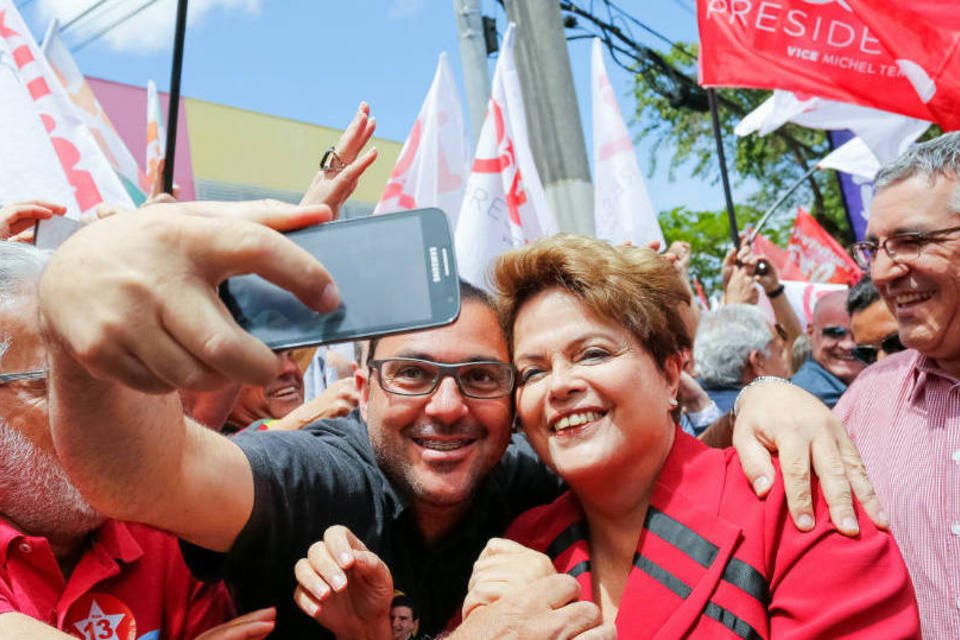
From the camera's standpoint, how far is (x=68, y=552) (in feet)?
6.16

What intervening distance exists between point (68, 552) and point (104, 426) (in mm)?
774

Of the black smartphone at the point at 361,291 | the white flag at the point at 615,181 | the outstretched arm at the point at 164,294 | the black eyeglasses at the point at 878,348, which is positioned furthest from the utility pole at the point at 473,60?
the outstretched arm at the point at 164,294

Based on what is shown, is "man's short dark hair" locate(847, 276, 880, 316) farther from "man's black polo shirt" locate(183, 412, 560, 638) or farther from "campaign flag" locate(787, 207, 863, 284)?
"campaign flag" locate(787, 207, 863, 284)

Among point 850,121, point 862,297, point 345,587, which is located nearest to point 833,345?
point 862,297

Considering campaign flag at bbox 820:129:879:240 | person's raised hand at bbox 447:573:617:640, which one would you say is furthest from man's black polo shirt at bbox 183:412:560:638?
campaign flag at bbox 820:129:879:240

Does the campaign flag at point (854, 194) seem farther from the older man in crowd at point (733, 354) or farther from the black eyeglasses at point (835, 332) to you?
the older man in crowd at point (733, 354)

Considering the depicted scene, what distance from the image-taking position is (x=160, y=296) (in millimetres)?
898

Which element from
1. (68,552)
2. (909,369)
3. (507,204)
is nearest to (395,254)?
(68,552)

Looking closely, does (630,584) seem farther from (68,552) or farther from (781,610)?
(68,552)

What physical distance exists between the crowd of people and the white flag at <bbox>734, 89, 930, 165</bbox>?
326 cm

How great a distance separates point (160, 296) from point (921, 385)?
228cm

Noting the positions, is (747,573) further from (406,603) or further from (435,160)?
(435,160)

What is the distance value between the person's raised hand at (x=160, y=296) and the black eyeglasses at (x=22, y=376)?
879 millimetres

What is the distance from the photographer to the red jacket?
1.62 meters
